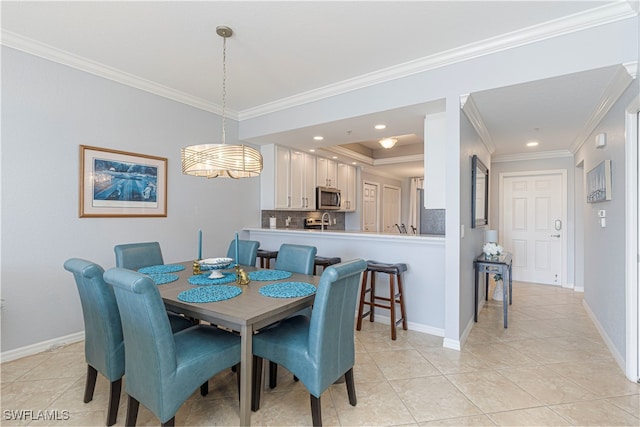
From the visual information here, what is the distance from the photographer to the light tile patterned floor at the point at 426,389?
1869 mm

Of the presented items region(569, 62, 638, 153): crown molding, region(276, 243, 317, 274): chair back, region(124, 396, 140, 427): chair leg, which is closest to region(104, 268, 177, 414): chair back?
region(124, 396, 140, 427): chair leg

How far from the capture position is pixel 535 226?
214 inches

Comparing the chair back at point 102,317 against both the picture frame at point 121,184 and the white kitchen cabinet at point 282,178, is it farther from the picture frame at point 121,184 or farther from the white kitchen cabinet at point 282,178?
the white kitchen cabinet at point 282,178

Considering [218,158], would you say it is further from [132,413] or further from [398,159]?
[398,159]

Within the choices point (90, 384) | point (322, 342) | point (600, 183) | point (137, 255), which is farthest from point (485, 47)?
point (90, 384)

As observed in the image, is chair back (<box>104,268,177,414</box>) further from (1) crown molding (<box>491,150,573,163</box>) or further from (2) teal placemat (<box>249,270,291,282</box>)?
(1) crown molding (<box>491,150,573,163</box>)

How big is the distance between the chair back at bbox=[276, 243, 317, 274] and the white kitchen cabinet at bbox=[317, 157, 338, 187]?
286cm

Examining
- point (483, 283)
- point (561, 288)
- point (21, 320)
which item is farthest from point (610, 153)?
point (21, 320)

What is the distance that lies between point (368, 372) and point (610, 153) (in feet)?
9.39

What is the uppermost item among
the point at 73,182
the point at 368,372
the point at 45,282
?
the point at 73,182

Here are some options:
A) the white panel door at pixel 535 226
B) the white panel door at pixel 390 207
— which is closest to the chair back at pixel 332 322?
the white panel door at pixel 535 226

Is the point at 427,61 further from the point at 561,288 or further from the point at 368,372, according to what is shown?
the point at 561,288

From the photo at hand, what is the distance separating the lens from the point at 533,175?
545 cm

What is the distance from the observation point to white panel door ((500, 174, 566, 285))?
526 centimetres
